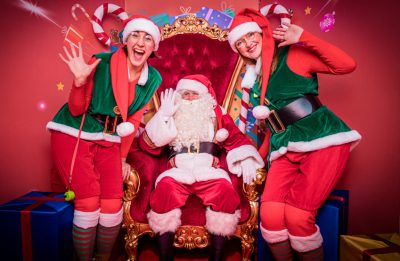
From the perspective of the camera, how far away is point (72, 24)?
10.0 ft

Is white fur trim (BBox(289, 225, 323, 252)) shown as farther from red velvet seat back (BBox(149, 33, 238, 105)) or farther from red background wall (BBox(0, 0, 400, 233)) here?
red velvet seat back (BBox(149, 33, 238, 105))

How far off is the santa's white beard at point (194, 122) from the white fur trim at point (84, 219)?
2.60 feet

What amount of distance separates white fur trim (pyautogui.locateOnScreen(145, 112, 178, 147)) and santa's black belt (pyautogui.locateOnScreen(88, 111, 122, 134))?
297mm

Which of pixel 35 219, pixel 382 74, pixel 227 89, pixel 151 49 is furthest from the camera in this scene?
pixel 227 89

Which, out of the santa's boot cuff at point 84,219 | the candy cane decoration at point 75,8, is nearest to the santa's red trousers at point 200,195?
the santa's boot cuff at point 84,219

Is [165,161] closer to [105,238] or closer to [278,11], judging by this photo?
[105,238]

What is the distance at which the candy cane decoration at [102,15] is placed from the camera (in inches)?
117

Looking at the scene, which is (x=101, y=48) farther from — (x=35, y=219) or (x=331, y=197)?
(x=331, y=197)

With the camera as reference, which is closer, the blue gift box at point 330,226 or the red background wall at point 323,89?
the blue gift box at point 330,226

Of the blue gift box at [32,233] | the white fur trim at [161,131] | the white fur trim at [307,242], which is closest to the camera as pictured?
the white fur trim at [307,242]

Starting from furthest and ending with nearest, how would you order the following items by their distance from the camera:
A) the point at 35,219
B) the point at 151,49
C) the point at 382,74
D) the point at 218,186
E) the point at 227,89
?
the point at 227,89 → the point at 382,74 → the point at 151,49 → the point at 218,186 → the point at 35,219

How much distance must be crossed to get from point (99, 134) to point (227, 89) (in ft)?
4.16

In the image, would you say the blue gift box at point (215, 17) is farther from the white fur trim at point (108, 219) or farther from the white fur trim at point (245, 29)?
the white fur trim at point (108, 219)

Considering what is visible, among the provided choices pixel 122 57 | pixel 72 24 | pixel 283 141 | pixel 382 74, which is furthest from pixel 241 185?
pixel 72 24
